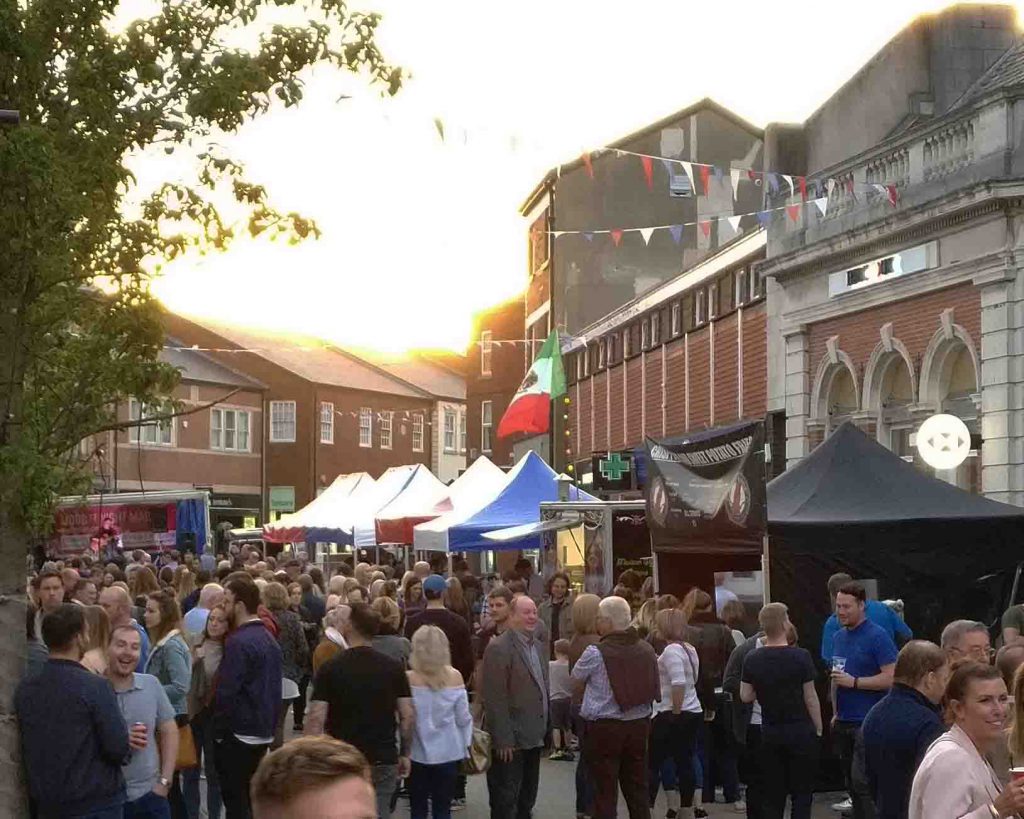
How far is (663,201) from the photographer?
52.0 m

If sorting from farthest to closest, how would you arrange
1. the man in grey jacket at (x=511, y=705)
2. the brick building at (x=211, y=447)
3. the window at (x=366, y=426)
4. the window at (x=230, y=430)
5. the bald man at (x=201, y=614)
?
the window at (x=366, y=426), the window at (x=230, y=430), the brick building at (x=211, y=447), the bald man at (x=201, y=614), the man in grey jacket at (x=511, y=705)

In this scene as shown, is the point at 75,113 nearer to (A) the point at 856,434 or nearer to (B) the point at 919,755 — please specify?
(B) the point at 919,755

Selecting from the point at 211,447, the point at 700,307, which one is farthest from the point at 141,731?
the point at 211,447

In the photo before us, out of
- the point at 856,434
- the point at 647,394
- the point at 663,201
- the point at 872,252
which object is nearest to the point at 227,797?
the point at 856,434

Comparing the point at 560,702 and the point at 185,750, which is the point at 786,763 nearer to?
the point at 185,750

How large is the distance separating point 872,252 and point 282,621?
13249 mm

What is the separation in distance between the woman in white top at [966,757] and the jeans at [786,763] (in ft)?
17.8

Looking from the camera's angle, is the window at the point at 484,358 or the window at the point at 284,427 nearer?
the window at the point at 484,358

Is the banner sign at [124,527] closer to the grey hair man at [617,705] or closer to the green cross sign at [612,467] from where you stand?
the green cross sign at [612,467]

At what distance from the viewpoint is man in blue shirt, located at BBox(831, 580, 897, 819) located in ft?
39.4

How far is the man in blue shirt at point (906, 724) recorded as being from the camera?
26.2ft

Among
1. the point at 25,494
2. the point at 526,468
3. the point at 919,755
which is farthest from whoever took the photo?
the point at 526,468

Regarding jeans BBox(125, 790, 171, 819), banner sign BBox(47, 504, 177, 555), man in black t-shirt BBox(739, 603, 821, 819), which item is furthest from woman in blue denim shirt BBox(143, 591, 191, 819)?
banner sign BBox(47, 504, 177, 555)


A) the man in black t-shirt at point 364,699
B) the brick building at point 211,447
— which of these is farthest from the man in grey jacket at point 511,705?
the brick building at point 211,447
